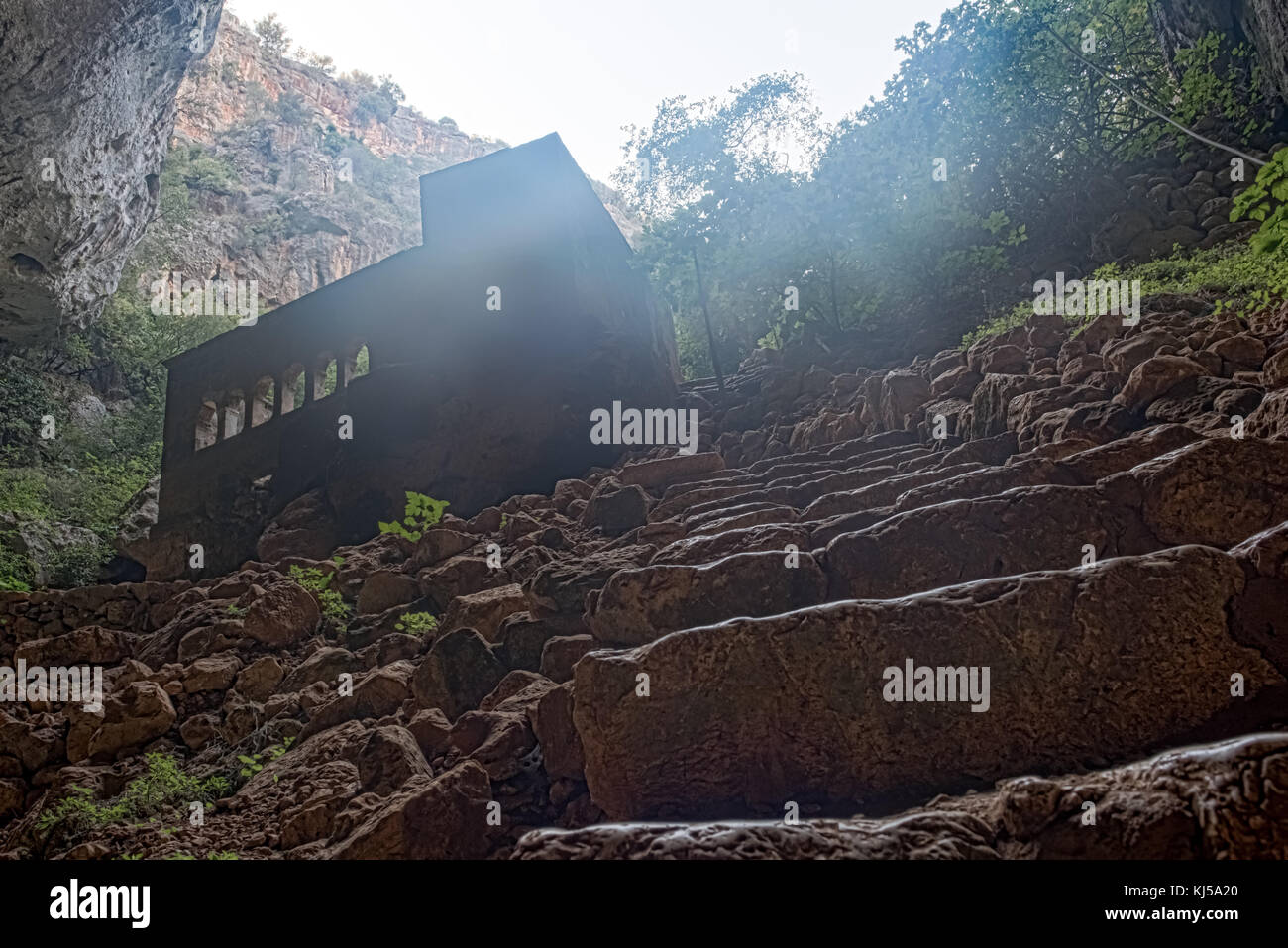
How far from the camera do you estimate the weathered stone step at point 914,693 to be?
9.16ft

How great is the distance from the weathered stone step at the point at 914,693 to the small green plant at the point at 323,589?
579cm

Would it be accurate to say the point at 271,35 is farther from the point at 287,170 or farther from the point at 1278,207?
the point at 1278,207

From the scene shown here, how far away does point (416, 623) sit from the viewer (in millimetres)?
7324

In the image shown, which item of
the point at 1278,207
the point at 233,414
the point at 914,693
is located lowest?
the point at 914,693

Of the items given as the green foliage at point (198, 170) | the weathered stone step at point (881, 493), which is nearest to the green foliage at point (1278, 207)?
the weathered stone step at point (881, 493)

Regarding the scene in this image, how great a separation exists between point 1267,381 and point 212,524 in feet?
60.2

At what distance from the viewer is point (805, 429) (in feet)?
38.7

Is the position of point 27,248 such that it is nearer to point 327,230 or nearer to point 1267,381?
point 1267,381

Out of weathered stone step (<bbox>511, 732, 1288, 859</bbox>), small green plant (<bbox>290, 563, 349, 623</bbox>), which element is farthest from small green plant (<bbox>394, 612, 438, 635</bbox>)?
weathered stone step (<bbox>511, 732, 1288, 859</bbox>)

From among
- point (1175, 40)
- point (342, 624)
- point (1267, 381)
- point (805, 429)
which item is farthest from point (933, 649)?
point (1175, 40)

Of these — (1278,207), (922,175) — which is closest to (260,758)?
(1278,207)

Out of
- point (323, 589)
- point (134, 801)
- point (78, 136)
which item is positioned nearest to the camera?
point (134, 801)

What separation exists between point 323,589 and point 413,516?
381 centimetres

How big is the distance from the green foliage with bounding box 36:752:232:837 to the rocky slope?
0.05m
